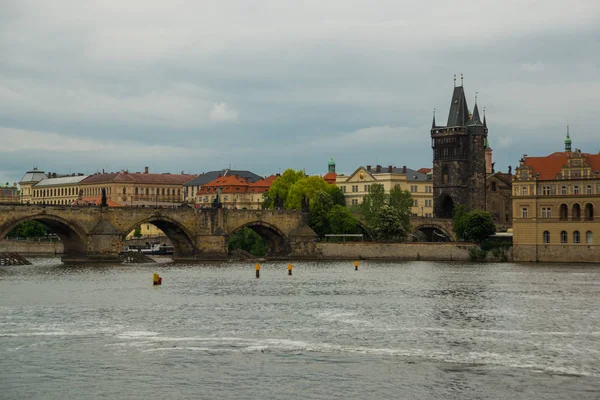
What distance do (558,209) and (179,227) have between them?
35.3 meters

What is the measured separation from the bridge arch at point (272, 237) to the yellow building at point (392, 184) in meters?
32.9

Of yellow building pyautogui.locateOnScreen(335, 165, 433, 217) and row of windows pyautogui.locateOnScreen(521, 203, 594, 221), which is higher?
yellow building pyautogui.locateOnScreen(335, 165, 433, 217)

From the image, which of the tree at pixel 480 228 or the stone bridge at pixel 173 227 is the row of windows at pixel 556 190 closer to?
the tree at pixel 480 228

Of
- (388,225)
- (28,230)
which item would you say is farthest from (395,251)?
(28,230)

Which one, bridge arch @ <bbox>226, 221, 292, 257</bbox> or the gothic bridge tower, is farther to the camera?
the gothic bridge tower

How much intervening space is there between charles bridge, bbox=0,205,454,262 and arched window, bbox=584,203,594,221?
86.7 ft

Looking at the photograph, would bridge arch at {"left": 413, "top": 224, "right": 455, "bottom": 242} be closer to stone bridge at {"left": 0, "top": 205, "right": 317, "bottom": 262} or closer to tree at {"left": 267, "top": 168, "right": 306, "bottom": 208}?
stone bridge at {"left": 0, "top": 205, "right": 317, "bottom": 262}

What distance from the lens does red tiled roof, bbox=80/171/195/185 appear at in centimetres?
17606

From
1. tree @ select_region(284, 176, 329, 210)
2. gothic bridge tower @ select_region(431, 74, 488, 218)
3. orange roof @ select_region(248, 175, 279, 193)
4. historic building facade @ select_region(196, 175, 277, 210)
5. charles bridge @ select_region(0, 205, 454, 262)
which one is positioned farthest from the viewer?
orange roof @ select_region(248, 175, 279, 193)

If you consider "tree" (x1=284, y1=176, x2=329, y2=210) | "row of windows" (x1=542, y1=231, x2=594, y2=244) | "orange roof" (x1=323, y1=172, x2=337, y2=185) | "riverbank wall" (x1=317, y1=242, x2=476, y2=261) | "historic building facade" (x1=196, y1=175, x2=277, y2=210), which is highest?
"orange roof" (x1=323, y1=172, x2=337, y2=185)

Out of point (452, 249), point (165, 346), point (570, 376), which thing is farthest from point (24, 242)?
point (570, 376)

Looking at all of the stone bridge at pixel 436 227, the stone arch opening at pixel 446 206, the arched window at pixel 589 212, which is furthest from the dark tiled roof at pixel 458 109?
the arched window at pixel 589 212

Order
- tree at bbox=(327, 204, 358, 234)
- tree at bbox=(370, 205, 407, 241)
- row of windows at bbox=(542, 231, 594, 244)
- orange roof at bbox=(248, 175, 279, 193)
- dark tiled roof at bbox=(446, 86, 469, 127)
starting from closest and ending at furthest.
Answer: row of windows at bbox=(542, 231, 594, 244) → tree at bbox=(370, 205, 407, 241) → tree at bbox=(327, 204, 358, 234) → dark tiled roof at bbox=(446, 86, 469, 127) → orange roof at bbox=(248, 175, 279, 193)

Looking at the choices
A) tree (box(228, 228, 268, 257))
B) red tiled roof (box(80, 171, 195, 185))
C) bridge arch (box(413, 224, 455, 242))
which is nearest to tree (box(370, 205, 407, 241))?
bridge arch (box(413, 224, 455, 242))
